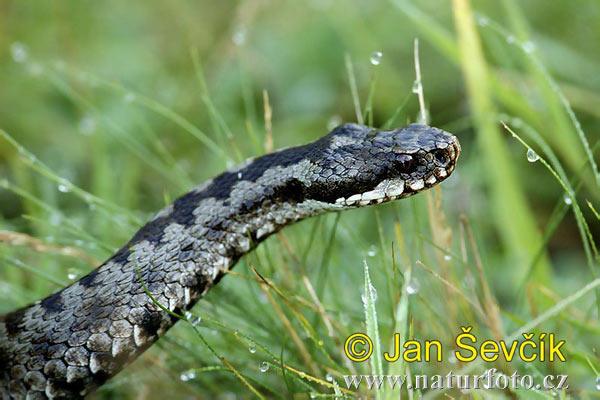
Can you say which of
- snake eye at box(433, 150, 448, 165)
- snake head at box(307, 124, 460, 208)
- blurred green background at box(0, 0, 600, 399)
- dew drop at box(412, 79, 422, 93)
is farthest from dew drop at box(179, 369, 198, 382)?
dew drop at box(412, 79, 422, 93)

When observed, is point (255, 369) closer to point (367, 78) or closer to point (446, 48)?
point (446, 48)

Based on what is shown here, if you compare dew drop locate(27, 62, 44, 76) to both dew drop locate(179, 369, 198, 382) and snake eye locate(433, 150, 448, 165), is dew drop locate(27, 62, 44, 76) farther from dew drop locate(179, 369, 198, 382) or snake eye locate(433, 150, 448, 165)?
snake eye locate(433, 150, 448, 165)

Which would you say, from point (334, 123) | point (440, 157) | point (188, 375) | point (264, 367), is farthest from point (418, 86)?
point (188, 375)

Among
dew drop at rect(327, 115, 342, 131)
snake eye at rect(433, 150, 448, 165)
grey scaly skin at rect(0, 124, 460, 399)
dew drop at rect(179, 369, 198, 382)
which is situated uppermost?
dew drop at rect(327, 115, 342, 131)

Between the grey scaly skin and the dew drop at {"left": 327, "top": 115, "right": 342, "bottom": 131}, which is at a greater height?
the dew drop at {"left": 327, "top": 115, "right": 342, "bottom": 131}

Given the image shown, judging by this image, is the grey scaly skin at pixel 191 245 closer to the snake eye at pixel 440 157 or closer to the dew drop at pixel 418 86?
the snake eye at pixel 440 157

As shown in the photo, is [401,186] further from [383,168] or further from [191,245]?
[191,245]
